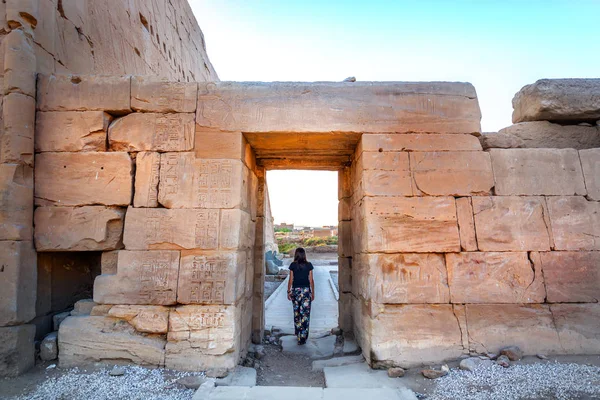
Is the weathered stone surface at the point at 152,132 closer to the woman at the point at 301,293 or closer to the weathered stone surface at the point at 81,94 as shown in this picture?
the weathered stone surface at the point at 81,94

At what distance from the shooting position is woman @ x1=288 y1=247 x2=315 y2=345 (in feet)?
18.6

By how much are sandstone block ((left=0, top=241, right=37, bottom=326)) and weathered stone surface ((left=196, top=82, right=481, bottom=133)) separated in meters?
2.54

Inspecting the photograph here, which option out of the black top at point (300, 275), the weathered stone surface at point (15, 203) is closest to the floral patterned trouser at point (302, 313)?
the black top at point (300, 275)

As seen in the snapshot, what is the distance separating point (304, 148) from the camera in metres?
5.09

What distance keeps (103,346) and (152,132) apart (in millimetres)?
2606

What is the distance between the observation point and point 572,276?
161 inches

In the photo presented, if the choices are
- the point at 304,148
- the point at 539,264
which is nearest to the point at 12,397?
the point at 304,148

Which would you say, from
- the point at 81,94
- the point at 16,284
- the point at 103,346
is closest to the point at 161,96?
the point at 81,94

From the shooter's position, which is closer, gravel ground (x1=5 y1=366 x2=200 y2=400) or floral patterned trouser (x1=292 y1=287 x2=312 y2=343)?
gravel ground (x1=5 y1=366 x2=200 y2=400)

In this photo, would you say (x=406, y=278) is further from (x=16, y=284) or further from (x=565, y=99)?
(x=16, y=284)

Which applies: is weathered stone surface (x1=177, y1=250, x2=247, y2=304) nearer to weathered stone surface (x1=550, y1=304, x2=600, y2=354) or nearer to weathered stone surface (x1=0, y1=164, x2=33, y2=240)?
weathered stone surface (x1=0, y1=164, x2=33, y2=240)

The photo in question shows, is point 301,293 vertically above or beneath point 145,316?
beneath

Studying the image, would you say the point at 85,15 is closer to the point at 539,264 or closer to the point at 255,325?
the point at 255,325

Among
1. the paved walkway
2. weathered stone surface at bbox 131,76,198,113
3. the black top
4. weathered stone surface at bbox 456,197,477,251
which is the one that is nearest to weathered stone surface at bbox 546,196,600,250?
weathered stone surface at bbox 456,197,477,251
